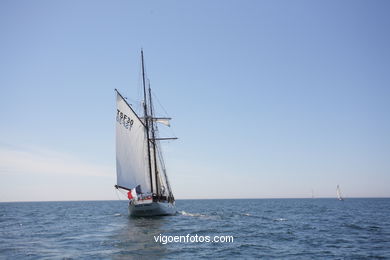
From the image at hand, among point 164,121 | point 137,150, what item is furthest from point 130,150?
point 164,121

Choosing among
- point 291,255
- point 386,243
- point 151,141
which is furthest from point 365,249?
point 151,141

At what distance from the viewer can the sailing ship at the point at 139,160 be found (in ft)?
152

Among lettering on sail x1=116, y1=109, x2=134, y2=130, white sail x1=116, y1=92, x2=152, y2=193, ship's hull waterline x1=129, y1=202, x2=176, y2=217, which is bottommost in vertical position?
ship's hull waterline x1=129, y1=202, x2=176, y2=217

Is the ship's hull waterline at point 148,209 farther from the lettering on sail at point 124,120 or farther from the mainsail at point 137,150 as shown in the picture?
the lettering on sail at point 124,120

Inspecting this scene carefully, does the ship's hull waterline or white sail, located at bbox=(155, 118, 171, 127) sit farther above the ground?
white sail, located at bbox=(155, 118, 171, 127)

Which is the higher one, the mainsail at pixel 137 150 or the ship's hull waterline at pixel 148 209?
the mainsail at pixel 137 150

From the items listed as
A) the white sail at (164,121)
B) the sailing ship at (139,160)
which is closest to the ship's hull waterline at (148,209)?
the sailing ship at (139,160)

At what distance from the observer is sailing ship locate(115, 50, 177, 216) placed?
4634cm

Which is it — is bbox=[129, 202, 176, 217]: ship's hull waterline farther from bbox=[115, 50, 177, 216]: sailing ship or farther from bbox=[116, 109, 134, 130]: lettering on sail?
bbox=[116, 109, 134, 130]: lettering on sail

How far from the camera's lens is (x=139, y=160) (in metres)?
49.9

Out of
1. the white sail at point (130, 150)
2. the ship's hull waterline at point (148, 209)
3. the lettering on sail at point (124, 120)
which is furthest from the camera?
the lettering on sail at point (124, 120)

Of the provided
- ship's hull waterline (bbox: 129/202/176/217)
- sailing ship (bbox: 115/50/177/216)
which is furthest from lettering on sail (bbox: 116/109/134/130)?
ship's hull waterline (bbox: 129/202/176/217)

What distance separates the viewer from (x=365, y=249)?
24.7 metres

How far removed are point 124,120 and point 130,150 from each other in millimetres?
4633
